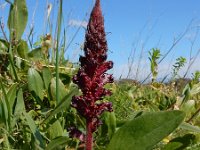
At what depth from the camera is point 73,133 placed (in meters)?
1.39

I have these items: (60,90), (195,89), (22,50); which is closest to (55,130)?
(60,90)

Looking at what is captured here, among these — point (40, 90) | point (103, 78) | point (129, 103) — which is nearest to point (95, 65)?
point (103, 78)

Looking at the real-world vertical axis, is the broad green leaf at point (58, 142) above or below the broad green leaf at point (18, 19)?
below

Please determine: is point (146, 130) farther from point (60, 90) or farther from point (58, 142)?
point (60, 90)

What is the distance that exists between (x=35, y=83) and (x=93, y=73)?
0.91 m

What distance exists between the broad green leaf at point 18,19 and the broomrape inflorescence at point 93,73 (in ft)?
4.75

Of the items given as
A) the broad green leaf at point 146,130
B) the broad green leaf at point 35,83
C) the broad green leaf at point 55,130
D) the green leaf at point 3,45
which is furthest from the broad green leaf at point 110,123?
the green leaf at point 3,45

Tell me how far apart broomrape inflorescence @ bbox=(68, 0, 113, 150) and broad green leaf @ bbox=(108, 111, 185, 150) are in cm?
11

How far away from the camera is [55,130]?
1681mm

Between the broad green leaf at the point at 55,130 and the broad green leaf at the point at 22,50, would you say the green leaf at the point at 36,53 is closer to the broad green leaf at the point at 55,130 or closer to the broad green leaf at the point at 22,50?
the broad green leaf at the point at 22,50

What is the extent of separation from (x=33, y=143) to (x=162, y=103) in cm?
133

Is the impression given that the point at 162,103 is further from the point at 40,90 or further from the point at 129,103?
the point at 40,90

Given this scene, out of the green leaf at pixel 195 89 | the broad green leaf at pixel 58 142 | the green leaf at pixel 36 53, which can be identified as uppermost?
the green leaf at pixel 36 53

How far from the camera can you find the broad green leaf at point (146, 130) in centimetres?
122
